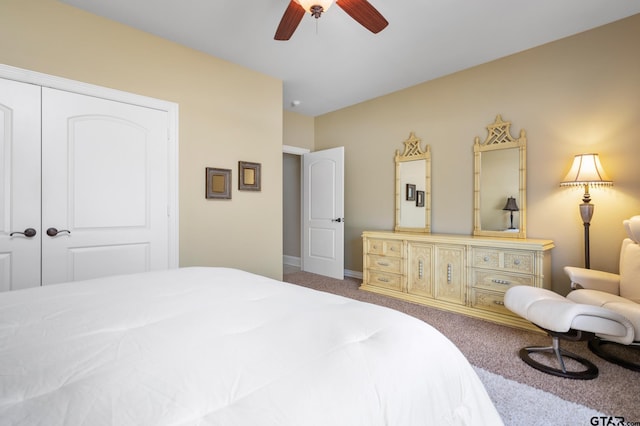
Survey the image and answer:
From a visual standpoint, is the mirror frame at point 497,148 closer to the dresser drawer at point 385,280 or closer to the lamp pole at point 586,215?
the lamp pole at point 586,215

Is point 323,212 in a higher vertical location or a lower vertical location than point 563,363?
higher

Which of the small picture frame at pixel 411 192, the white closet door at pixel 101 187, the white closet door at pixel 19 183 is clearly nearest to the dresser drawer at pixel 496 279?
the small picture frame at pixel 411 192

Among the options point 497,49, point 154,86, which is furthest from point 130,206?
point 497,49

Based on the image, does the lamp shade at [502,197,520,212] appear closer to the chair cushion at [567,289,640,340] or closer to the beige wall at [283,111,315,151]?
the chair cushion at [567,289,640,340]

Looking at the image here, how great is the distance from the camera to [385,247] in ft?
12.8

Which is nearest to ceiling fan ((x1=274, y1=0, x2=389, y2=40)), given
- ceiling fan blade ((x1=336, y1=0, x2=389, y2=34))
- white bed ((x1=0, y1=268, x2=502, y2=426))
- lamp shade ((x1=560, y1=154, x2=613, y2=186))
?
ceiling fan blade ((x1=336, y1=0, x2=389, y2=34))

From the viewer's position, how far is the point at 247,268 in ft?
11.6

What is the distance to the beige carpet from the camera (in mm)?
1709

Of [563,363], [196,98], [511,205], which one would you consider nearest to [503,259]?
[511,205]

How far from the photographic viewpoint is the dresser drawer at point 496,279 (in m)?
2.85

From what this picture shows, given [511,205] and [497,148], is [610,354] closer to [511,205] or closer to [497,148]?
[511,205]

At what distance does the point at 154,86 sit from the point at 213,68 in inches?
26.0

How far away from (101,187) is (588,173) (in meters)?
4.07

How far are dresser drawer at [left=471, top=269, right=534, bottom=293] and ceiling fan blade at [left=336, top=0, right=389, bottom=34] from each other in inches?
94.5
